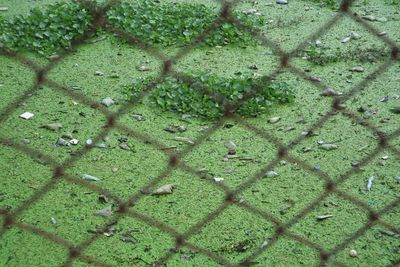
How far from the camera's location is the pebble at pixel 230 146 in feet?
6.55

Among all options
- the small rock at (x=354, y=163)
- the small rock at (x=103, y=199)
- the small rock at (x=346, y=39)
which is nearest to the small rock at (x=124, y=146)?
the small rock at (x=103, y=199)

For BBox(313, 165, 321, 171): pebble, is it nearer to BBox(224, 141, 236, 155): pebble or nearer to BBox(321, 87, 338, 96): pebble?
BBox(224, 141, 236, 155): pebble

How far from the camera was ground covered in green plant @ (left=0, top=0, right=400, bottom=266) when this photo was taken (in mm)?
1653

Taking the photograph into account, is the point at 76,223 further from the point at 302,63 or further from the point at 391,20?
the point at 391,20

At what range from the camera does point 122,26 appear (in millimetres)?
2529

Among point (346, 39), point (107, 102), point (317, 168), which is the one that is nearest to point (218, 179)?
point (317, 168)

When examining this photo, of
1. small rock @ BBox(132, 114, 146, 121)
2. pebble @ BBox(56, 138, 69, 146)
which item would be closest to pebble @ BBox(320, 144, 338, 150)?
small rock @ BBox(132, 114, 146, 121)

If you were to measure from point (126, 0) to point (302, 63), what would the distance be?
30.7 inches

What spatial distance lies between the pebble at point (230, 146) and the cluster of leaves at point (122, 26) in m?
0.63

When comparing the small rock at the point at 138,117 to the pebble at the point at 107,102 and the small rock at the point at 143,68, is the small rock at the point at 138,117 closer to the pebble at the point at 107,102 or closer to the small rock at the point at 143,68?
the pebble at the point at 107,102

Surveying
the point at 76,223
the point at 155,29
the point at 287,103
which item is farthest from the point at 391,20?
the point at 76,223

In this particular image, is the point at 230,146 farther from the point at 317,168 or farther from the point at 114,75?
the point at 114,75

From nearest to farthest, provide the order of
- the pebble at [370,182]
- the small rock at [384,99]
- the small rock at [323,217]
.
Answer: the small rock at [323,217], the pebble at [370,182], the small rock at [384,99]

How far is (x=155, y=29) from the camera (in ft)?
8.39
